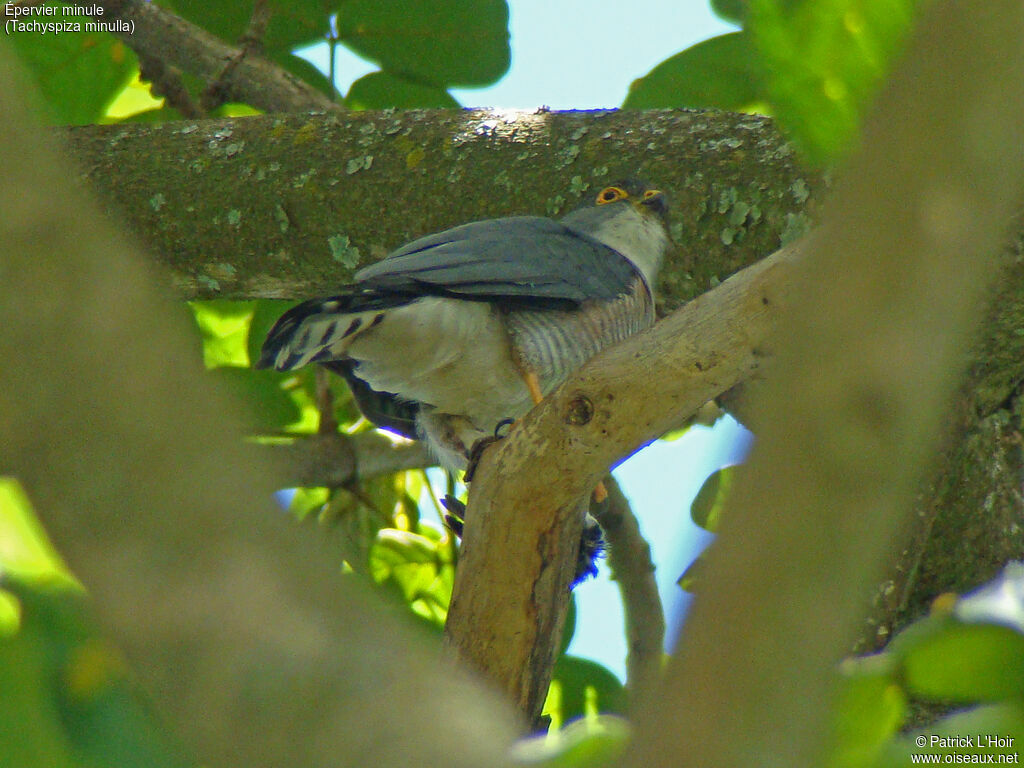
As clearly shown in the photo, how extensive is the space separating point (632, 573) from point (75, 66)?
2.82 metres

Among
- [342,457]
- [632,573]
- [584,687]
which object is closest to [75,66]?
[342,457]

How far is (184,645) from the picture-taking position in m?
0.56

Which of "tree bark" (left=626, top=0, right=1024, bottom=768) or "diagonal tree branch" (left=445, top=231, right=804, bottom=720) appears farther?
"diagonal tree branch" (left=445, top=231, right=804, bottom=720)

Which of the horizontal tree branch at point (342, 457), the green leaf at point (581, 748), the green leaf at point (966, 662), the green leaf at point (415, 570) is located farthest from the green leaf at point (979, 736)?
the green leaf at point (415, 570)

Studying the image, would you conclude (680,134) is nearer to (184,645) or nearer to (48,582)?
(48,582)

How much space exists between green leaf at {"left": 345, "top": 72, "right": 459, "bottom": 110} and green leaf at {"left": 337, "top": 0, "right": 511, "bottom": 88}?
4 centimetres

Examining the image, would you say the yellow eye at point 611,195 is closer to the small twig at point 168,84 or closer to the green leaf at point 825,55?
the small twig at point 168,84

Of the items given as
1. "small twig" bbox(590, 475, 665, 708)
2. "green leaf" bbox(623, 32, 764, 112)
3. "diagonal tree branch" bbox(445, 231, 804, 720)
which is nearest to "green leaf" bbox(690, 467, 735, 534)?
"small twig" bbox(590, 475, 665, 708)

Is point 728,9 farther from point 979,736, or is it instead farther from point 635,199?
point 979,736

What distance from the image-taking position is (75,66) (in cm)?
394

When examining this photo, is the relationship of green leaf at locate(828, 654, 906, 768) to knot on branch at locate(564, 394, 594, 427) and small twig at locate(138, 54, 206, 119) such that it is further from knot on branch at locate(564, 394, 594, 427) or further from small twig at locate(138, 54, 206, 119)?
small twig at locate(138, 54, 206, 119)

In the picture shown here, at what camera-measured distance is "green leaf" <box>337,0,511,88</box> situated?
3770 millimetres

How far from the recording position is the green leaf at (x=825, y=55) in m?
0.85

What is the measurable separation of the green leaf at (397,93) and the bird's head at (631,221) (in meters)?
0.84
